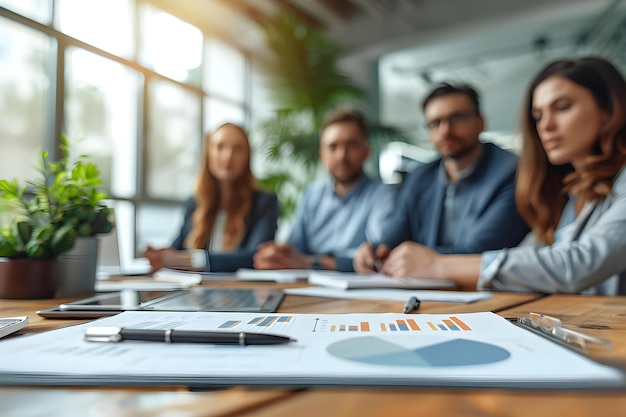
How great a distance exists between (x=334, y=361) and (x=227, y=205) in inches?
85.7

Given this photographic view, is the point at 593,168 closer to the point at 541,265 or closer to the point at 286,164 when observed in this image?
the point at 541,265

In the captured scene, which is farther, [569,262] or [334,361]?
[569,262]

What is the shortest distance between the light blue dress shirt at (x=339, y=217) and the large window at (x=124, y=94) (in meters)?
1.27

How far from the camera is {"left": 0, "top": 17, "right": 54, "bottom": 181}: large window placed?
114 inches

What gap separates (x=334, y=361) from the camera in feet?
1.22

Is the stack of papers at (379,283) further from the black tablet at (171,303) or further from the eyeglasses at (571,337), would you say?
the eyeglasses at (571,337)

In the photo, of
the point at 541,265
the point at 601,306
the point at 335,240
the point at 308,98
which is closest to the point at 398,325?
the point at 601,306

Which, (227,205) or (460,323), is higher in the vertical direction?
(227,205)

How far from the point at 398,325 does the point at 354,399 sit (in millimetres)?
A: 236

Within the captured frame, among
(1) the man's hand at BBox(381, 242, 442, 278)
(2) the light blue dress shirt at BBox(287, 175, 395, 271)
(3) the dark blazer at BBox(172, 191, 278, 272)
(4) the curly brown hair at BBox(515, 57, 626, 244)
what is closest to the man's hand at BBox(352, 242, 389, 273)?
(1) the man's hand at BBox(381, 242, 442, 278)

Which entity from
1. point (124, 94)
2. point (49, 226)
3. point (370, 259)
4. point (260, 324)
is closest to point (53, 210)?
point (49, 226)

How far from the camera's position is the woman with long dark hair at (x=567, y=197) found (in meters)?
0.98

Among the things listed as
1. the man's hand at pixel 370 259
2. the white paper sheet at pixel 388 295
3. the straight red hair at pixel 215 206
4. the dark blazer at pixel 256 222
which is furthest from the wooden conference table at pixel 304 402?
the straight red hair at pixel 215 206

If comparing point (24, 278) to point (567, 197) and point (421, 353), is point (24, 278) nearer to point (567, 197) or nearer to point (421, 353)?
point (421, 353)
